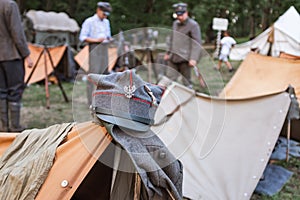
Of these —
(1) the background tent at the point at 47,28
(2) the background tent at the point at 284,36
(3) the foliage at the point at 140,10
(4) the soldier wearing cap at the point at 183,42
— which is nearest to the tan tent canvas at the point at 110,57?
(4) the soldier wearing cap at the point at 183,42

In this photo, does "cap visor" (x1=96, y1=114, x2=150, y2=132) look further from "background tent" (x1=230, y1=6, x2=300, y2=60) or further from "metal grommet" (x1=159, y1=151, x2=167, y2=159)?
"background tent" (x1=230, y1=6, x2=300, y2=60)

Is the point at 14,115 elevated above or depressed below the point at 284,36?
below

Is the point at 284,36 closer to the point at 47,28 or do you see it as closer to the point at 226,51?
the point at 226,51

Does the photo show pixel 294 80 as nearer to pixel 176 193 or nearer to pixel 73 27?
pixel 176 193

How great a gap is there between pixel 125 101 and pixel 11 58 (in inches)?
88.7

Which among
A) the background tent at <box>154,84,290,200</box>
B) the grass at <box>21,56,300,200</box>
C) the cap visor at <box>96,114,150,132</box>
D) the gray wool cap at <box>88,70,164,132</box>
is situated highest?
the gray wool cap at <box>88,70,164,132</box>

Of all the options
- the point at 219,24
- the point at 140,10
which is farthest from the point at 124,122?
the point at 140,10

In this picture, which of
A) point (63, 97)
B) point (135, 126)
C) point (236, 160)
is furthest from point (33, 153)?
point (63, 97)

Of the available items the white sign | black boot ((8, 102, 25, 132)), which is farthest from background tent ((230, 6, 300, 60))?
black boot ((8, 102, 25, 132))

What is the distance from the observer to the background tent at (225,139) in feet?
6.92

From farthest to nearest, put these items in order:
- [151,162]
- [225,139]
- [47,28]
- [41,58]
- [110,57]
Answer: [47,28] < [110,57] < [41,58] < [225,139] < [151,162]

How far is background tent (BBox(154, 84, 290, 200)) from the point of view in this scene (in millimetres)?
2109

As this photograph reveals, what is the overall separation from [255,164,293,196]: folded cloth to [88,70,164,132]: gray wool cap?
4.49 feet

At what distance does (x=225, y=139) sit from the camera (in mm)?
2430
